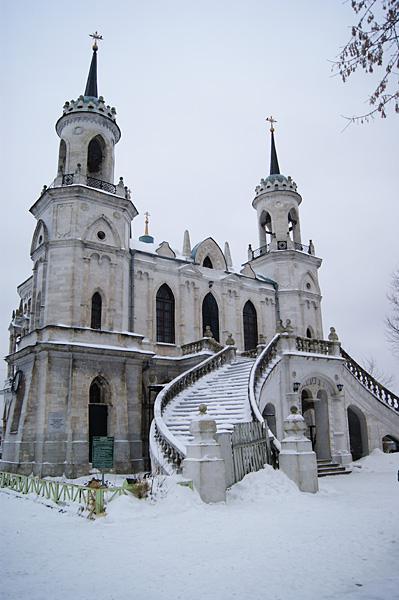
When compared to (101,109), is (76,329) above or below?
below

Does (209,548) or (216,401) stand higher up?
(216,401)

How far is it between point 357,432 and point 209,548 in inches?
801

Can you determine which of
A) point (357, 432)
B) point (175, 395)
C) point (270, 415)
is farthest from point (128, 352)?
point (357, 432)

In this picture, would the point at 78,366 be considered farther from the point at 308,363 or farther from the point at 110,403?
the point at 308,363

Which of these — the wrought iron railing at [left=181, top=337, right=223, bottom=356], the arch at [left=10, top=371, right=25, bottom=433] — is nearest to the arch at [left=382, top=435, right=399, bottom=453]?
the wrought iron railing at [left=181, top=337, right=223, bottom=356]

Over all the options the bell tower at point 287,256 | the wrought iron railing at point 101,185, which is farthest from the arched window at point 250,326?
the wrought iron railing at point 101,185

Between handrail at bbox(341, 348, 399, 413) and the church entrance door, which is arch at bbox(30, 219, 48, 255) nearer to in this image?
the church entrance door

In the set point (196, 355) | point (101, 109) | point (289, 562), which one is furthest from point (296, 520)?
point (101, 109)

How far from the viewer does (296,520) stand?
32.6ft

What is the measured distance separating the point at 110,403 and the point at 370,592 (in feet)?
59.1

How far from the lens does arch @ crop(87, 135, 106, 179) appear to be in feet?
92.7

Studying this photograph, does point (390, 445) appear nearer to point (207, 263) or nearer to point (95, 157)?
point (207, 263)

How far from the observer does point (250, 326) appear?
32.6 meters

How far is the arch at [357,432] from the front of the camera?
2477 cm
